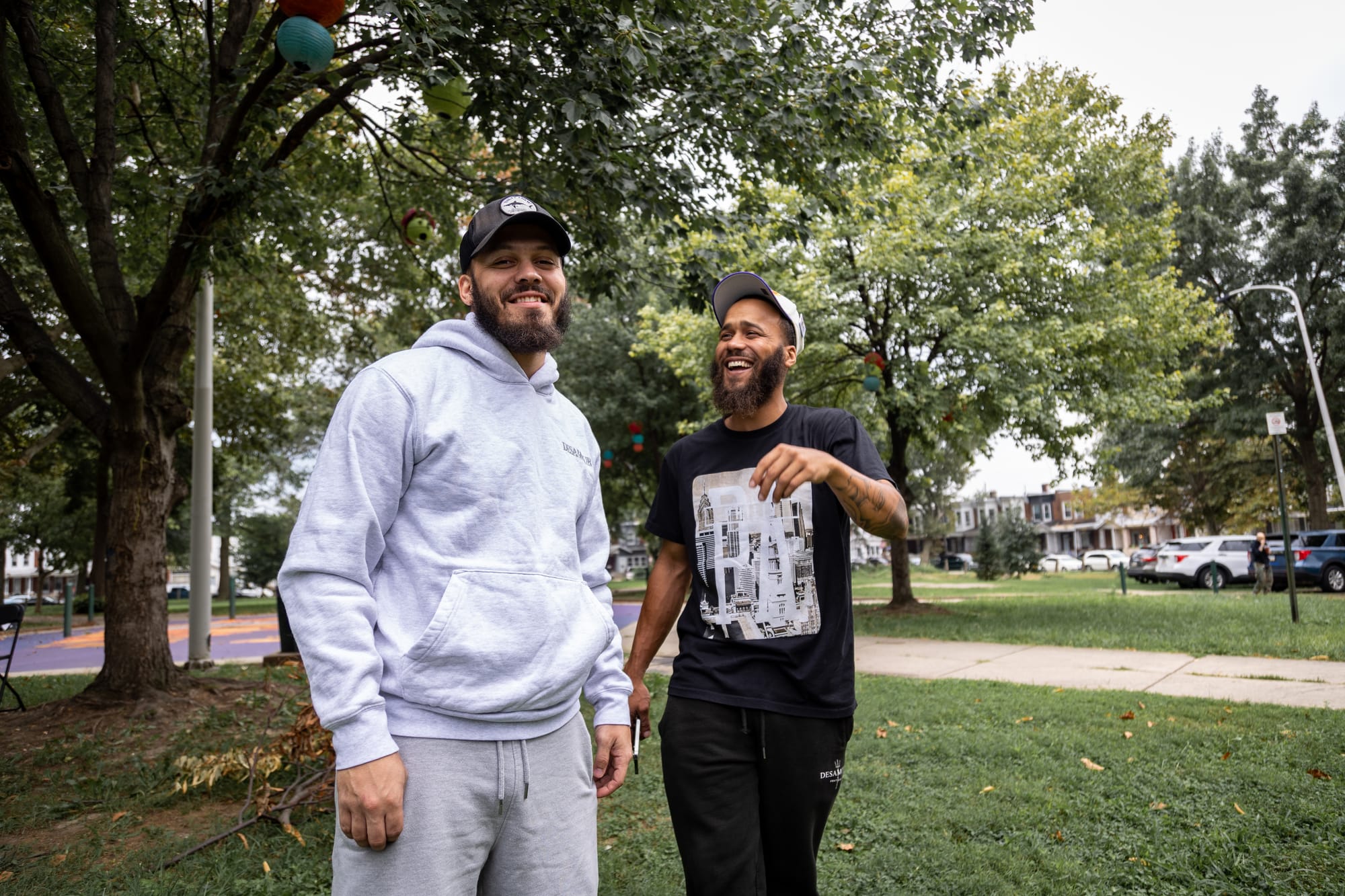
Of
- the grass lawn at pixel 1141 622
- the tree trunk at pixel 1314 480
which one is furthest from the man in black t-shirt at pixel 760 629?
the tree trunk at pixel 1314 480

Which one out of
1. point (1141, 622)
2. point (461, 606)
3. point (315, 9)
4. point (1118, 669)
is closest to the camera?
point (461, 606)

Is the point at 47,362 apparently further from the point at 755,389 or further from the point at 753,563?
the point at 753,563

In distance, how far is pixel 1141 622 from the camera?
13414mm

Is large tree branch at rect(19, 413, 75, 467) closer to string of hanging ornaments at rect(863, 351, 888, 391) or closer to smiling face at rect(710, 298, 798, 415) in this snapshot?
string of hanging ornaments at rect(863, 351, 888, 391)

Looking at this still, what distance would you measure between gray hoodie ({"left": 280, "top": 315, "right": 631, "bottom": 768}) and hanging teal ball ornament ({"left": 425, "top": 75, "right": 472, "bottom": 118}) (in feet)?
12.9

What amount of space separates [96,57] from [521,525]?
7783 millimetres

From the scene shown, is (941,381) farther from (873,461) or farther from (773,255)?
(873,461)

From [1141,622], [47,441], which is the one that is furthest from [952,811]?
[47,441]

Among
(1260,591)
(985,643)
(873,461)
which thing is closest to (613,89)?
(873,461)

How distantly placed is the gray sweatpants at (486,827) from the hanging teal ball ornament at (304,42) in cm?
452

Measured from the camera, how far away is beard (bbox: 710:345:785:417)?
288cm

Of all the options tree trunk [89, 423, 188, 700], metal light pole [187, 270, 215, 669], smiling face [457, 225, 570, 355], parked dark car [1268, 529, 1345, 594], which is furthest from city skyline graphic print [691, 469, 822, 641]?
parked dark car [1268, 529, 1345, 594]

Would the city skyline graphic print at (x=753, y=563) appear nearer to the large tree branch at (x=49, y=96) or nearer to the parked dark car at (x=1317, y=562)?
the large tree branch at (x=49, y=96)

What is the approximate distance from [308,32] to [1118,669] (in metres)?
9.16
